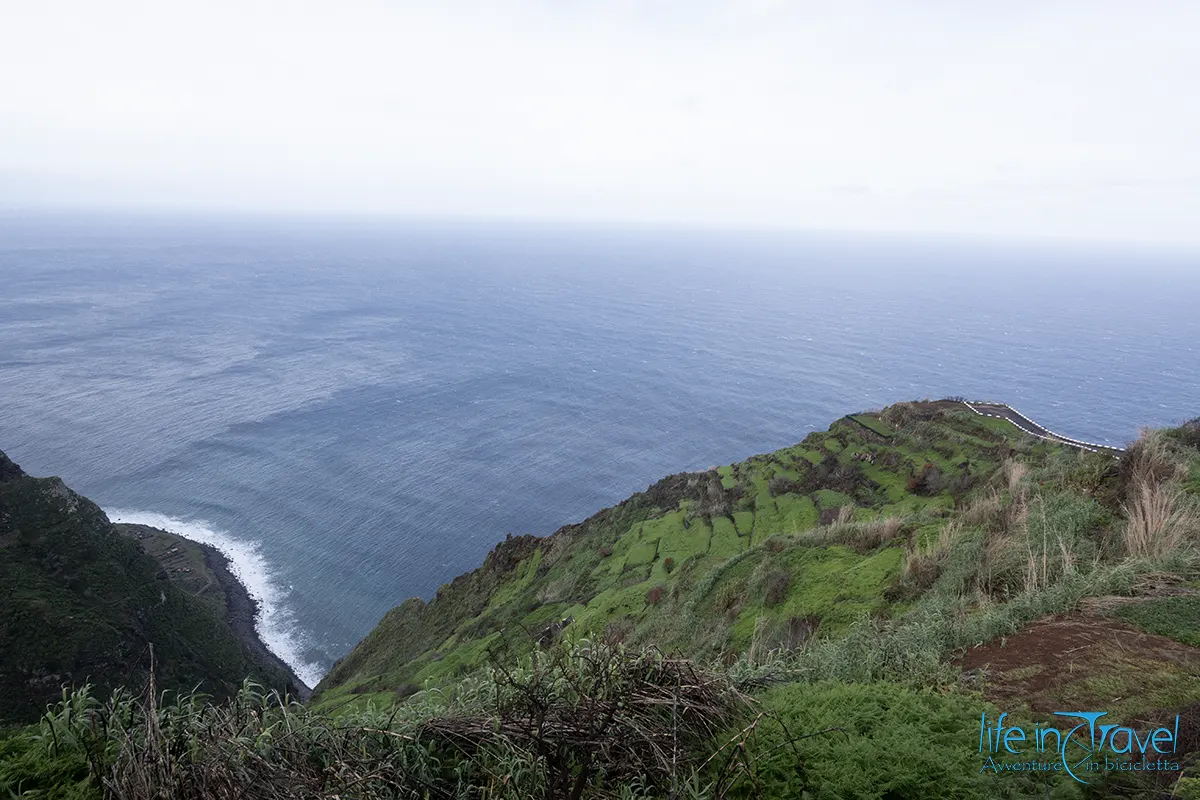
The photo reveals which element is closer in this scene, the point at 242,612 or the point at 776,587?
the point at 776,587

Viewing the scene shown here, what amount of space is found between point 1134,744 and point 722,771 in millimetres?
3097

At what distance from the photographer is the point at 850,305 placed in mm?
161375

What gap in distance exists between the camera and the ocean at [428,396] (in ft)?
187

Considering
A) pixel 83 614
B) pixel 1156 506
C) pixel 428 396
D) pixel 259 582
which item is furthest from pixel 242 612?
pixel 1156 506

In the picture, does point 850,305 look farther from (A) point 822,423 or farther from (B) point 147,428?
(B) point 147,428

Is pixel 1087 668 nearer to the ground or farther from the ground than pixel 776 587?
farther from the ground

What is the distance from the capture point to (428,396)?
89.8 m

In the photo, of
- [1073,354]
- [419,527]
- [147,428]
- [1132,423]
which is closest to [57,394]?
[147,428]

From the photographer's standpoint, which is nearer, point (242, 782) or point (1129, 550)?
point (242, 782)
